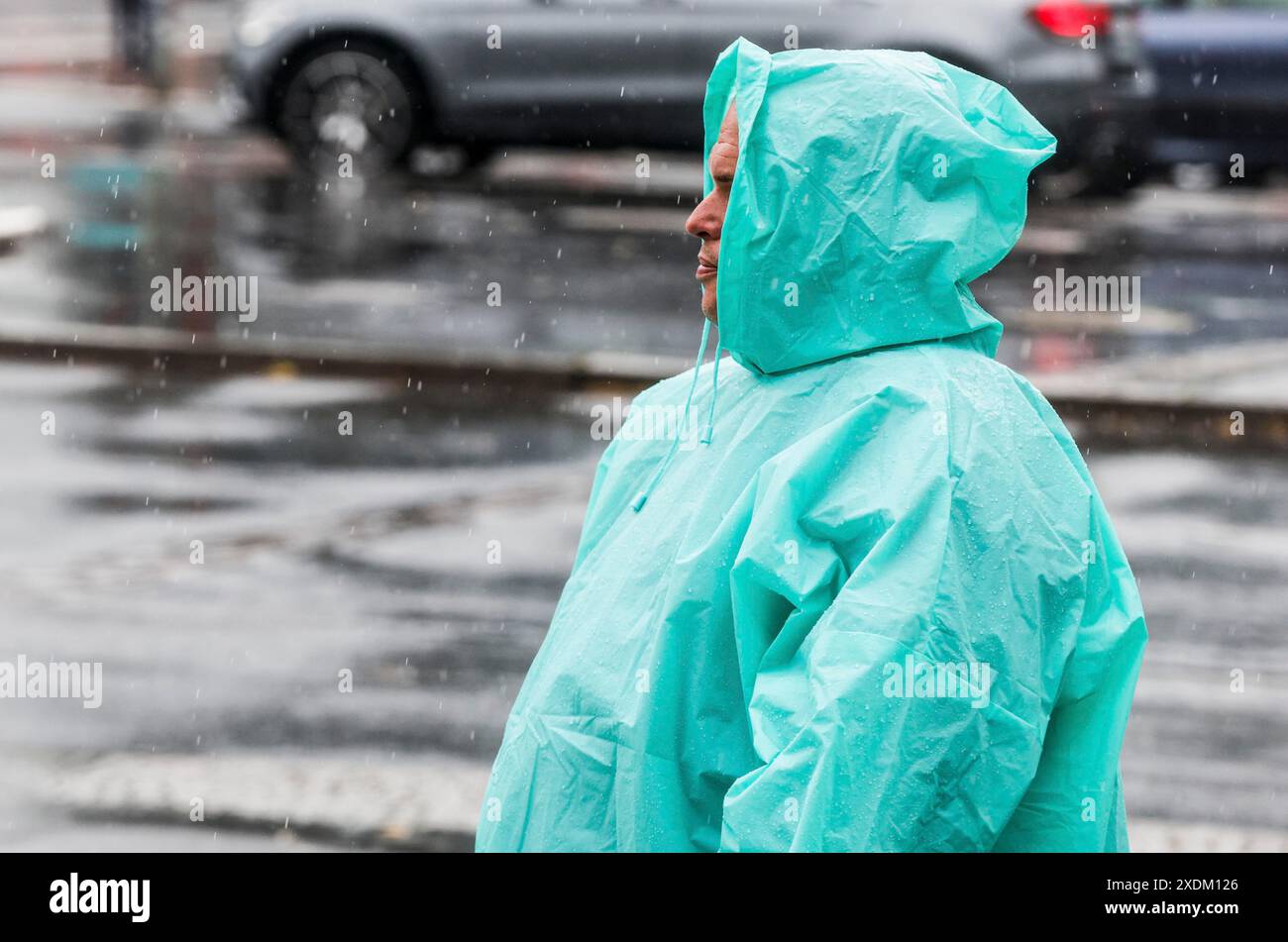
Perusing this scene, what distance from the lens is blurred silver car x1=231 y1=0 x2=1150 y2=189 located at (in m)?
14.8

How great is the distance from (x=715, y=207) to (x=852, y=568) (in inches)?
23.9

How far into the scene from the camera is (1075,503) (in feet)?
7.52

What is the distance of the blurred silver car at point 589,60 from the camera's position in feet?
48.6

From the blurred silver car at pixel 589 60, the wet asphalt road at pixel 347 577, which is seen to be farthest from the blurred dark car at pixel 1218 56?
the wet asphalt road at pixel 347 577

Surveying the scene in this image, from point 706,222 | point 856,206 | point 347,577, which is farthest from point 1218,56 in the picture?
point 856,206

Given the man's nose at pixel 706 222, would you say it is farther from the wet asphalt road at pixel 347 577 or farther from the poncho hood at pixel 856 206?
the wet asphalt road at pixel 347 577

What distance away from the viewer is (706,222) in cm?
257

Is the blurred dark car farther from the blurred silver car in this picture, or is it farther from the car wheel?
the car wheel

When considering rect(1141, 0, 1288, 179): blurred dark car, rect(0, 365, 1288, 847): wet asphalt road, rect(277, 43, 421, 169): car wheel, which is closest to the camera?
rect(0, 365, 1288, 847): wet asphalt road

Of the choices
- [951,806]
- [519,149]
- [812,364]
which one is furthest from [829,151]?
[519,149]

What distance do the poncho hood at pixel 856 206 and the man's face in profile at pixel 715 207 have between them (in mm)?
122

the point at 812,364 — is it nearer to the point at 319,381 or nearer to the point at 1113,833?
the point at 1113,833

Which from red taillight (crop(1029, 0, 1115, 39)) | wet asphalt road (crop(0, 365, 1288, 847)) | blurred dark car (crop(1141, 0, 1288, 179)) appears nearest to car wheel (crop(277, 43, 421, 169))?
red taillight (crop(1029, 0, 1115, 39))

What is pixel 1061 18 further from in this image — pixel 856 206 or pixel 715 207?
pixel 856 206
